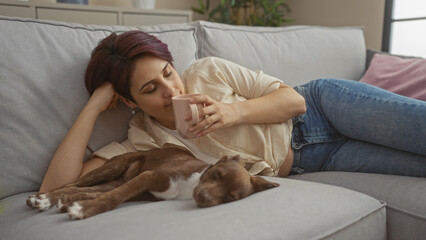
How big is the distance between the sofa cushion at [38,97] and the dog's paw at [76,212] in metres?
0.44

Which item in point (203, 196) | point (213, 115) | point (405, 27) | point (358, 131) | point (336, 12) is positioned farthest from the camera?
point (336, 12)

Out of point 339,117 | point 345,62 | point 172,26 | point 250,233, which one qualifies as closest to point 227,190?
point 250,233

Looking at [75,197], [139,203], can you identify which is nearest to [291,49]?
[139,203]

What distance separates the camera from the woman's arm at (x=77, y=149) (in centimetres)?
139

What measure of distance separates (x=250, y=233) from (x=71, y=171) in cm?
79

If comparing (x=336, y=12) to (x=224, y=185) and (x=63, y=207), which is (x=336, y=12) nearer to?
(x=224, y=185)

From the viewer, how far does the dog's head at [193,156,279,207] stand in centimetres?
112

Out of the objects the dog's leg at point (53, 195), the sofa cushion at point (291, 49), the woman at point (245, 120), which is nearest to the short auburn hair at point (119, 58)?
the woman at point (245, 120)

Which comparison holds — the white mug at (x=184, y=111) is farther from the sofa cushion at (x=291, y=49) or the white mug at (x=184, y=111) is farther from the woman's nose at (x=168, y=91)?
the sofa cushion at (x=291, y=49)

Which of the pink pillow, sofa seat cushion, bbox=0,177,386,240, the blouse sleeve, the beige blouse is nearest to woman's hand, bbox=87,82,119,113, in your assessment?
the beige blouse

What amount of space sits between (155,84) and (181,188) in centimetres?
46

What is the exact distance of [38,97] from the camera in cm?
147

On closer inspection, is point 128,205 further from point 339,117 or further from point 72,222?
point 339,117

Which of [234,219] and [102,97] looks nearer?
[234,219]
